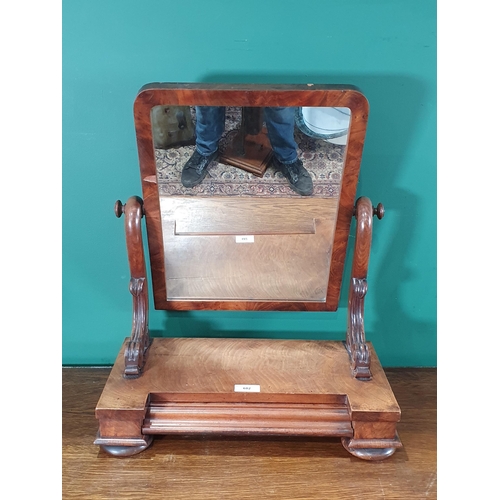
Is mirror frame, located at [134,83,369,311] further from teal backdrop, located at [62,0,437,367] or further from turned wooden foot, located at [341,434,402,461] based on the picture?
turned wooden foot, located at [341,434,402,461]

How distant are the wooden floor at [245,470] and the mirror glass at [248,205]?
25cm

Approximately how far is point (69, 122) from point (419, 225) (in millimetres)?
629

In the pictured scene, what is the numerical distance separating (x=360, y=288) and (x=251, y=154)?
0.95 feet

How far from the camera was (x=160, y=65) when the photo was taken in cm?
92

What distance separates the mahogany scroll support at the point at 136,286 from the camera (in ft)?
3.01

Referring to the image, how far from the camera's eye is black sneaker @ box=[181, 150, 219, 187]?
0.87 meters

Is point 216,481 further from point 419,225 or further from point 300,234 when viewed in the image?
point 419,225

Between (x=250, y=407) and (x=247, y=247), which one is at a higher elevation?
(x=247, y=247)

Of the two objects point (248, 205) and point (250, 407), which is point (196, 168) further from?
point (250, 407)

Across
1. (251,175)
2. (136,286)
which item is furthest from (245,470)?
(251,175)

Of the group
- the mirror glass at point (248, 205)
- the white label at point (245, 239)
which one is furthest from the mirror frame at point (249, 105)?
the white label at point (245, 239)

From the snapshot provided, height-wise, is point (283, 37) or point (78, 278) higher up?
point (283, 37)

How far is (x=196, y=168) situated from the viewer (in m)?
0.88

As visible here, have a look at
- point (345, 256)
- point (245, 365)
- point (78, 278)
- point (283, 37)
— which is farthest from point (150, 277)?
point (283, 37)
